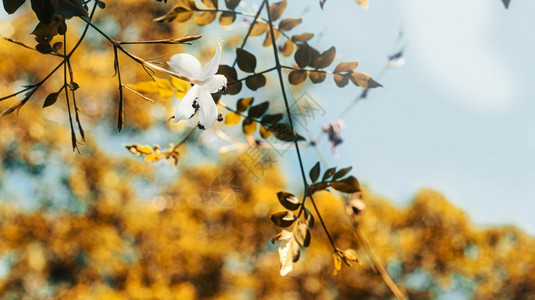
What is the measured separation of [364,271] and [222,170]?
2.46 metres

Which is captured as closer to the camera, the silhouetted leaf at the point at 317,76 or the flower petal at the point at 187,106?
the flower petal at the point at 187,106

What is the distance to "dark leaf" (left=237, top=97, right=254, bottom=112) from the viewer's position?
1.46ft

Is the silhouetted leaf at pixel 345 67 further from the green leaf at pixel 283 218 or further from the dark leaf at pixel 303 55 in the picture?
the green leaf at pixel 283 218

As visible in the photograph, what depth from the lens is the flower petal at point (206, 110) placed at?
27 cm

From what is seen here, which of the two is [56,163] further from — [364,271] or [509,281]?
[509,281]

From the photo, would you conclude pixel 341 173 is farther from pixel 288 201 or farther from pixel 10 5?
pixel 10 5

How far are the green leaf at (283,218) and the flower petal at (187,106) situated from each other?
0.39 ft

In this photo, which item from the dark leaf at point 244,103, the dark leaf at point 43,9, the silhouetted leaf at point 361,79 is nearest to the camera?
the dark leaf at point 43,9

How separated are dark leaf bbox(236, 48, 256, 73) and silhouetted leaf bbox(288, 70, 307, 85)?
46mm

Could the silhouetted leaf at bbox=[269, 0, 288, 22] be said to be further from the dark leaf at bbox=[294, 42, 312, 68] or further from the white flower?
the white flower

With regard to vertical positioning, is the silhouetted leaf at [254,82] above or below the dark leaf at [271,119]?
above

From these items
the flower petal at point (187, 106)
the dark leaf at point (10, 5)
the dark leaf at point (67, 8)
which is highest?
the dark leaf at point (67, 8)

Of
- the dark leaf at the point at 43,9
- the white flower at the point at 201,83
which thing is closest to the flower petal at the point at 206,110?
the white flower at the point at 201,83

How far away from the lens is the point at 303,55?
37cm
